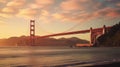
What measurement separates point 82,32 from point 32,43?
1955 cm

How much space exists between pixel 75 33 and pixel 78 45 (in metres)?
42.0

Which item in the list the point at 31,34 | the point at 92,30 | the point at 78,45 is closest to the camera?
the point at 92,30

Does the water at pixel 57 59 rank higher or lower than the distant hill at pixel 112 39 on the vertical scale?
lower

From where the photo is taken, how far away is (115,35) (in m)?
85.3

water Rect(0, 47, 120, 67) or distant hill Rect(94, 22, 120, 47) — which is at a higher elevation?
distant hill Rect(94, 22, 120, 47)

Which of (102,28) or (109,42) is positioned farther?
(109,42)

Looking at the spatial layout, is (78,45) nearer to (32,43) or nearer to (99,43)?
(99,43)

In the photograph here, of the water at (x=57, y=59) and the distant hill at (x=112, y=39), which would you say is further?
the distant hill at (x=112, y=39)

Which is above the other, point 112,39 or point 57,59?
point 112,39

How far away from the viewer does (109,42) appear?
283 ft

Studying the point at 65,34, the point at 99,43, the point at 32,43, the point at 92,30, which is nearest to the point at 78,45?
the point at 99,43

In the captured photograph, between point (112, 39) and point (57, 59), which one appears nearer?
point (57, 59)

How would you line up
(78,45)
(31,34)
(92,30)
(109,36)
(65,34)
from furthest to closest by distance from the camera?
1. (78,45)
2. (109,36)
3. (31,34)
4. (92,30)
5. (65,34)

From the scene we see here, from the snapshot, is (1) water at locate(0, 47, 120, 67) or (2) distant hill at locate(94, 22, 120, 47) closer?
(1) water at locate(0, 47, 120, 67)
